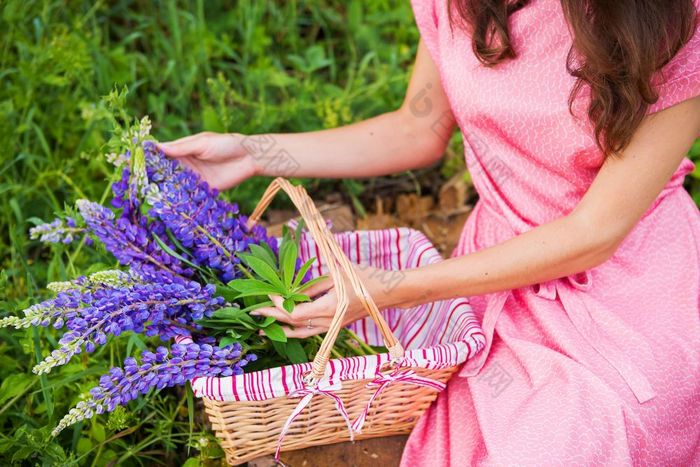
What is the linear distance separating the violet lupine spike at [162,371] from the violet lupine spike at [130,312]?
5 centimetres

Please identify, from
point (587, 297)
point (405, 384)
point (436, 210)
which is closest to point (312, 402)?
point (405, 384)

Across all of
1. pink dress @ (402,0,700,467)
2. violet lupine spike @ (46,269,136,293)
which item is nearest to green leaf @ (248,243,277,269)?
violet lupine spike @ (46,269,136,293)

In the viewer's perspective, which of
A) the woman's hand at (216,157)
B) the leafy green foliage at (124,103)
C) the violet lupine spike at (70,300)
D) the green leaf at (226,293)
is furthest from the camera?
the leafy green foliage at (124,103)

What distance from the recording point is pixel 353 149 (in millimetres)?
1883

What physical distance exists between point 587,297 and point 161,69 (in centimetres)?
194

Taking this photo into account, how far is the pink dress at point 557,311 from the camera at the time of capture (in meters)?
1.41

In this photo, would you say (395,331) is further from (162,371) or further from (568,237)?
(162,371)

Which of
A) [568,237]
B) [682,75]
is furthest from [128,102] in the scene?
[682,75]

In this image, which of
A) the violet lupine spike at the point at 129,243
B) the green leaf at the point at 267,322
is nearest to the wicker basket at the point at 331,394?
the green leaf at the point at 267,322

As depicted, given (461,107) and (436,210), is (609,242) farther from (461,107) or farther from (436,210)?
(436,210)

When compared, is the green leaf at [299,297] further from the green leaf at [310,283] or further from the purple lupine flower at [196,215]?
the purple lupine flower at [196,215]

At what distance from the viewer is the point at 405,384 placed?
61.7 inches

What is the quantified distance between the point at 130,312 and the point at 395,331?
2.46ft

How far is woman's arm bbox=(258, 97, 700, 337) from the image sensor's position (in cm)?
145
